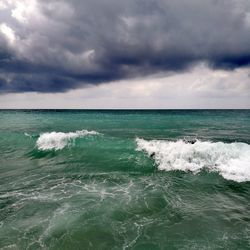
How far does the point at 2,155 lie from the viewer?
20672mm

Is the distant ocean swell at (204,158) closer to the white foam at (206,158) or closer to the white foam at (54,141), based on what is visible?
the white foam at (206,158)

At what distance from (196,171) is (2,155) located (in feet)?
54.4

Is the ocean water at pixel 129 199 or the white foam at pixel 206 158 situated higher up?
the white foam at pixel 206 158

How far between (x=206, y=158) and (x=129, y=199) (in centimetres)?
920

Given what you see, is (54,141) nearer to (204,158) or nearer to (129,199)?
(204,158)

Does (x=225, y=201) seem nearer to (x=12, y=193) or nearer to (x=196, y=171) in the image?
(x=196, y=171)

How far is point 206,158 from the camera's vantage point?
1764 cm

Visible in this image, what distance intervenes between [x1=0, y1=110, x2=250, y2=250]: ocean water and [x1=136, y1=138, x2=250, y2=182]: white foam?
66 millimetres

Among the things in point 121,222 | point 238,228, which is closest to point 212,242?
point 238,228

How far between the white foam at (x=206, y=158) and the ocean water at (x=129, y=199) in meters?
0.07

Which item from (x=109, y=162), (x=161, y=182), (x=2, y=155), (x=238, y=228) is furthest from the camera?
(x=2, y=155)

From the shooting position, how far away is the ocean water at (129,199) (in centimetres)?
766

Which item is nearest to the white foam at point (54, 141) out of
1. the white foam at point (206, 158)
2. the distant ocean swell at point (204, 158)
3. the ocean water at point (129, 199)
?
the ocean water at point (129, 199)

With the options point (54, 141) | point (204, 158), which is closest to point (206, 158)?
point (204, 158)
